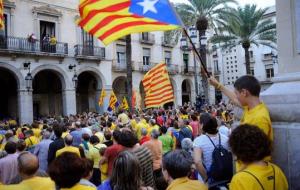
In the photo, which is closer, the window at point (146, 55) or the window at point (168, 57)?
the window at point (146, 55)

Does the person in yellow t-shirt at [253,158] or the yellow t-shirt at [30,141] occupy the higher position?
the person in yellow t-shirt at [253,158]

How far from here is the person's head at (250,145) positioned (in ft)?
8.55

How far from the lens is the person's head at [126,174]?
3.35 meters

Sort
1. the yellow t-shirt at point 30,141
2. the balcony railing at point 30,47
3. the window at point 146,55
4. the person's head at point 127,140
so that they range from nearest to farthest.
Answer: the person's head at point 127,140 → the yellow t-shirt at point 30,141 → the balcony railing at point 30,47 → the window at point 146,55

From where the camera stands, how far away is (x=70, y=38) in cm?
2833

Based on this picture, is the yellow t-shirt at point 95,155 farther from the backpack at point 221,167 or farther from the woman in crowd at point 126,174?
the woman in crowd at point 126,174

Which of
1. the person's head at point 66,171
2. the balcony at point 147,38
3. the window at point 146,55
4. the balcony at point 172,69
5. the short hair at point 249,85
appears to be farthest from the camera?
the balcony at point 172,69

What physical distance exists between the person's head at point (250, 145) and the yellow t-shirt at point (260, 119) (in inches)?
23.4

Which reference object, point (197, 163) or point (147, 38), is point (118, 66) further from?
point (197, 163)

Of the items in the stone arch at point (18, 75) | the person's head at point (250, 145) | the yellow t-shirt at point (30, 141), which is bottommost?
the yellow t-shirt at point (30, 141)

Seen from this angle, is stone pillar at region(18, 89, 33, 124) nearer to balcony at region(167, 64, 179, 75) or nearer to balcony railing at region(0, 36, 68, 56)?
balcony railing at region(0, 36, 68, 56)

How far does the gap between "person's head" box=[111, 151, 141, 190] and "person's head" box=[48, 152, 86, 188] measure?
371mm

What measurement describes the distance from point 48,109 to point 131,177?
27.5 metres

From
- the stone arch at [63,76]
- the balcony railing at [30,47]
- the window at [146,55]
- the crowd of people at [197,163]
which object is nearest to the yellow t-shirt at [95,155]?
the crowd of people at [197,163]
